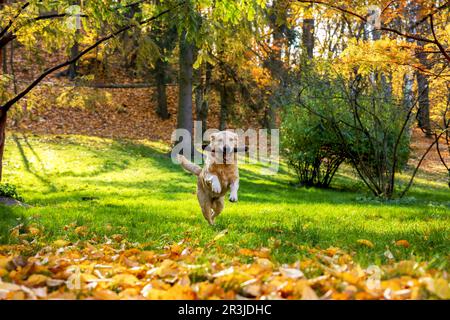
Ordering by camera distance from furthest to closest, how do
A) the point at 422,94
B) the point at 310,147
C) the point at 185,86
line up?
the point at 185,86 → the point at 310,147 → the point at 422,94

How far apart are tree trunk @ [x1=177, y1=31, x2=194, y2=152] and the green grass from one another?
2.01m

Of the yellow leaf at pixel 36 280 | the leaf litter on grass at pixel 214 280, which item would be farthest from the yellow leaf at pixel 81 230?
the yellow leaf at pixel 36 280

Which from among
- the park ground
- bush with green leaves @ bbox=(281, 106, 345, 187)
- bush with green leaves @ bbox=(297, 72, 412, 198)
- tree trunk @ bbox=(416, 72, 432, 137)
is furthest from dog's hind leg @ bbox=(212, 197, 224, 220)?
bush with green leaves @ bbox=(281, 106, 345, 187)

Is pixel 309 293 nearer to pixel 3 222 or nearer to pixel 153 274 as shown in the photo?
pixel 153 274

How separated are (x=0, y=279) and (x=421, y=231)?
197 inches

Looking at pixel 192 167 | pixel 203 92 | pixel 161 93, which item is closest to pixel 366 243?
pixel 192 167

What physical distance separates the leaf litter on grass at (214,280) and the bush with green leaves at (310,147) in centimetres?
1091

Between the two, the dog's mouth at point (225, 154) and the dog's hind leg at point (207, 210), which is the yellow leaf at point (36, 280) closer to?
the dog's mouth at point (225, 154)

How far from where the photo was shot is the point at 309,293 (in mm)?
2582

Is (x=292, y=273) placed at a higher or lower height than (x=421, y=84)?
lower

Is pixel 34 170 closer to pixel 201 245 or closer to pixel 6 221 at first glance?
pixel 6 221

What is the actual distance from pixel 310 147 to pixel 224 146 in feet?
31.3

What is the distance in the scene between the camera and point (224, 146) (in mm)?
5660
